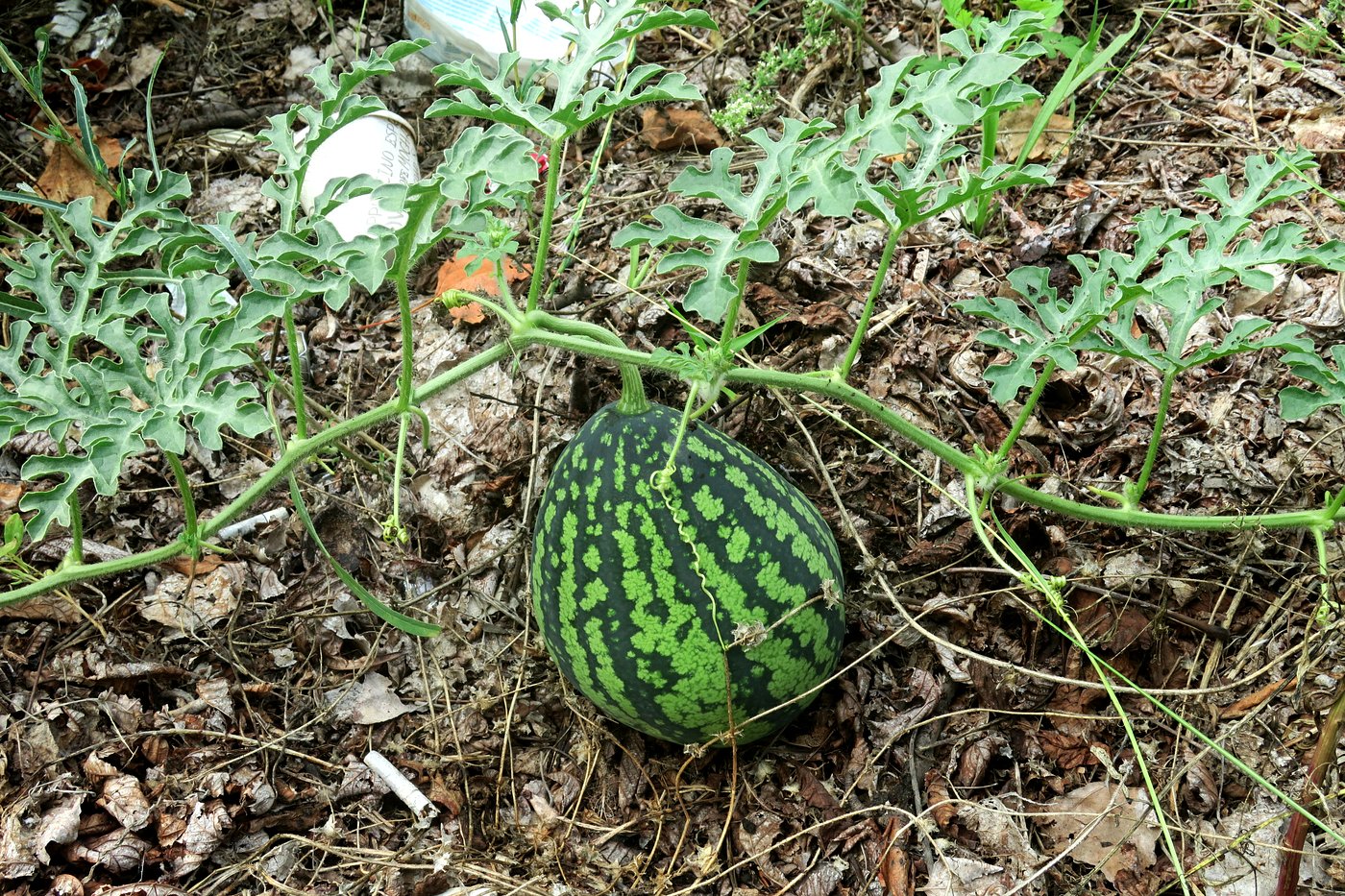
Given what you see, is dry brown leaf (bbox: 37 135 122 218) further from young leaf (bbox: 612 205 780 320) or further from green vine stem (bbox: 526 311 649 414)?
young leaf (bbox: 612 205 780 320)

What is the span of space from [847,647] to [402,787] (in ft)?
3.55

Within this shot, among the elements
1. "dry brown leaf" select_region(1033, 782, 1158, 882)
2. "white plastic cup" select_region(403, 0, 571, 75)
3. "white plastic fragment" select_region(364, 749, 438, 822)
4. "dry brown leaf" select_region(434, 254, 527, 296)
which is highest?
"white plastic cup" select_region(403, 0, 571, 75)

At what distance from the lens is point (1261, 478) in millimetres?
2432

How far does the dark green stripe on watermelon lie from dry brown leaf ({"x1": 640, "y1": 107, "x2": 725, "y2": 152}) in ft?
4.84

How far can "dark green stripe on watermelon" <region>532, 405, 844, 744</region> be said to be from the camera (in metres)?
2.04

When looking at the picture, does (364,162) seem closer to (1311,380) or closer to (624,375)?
(624,375)

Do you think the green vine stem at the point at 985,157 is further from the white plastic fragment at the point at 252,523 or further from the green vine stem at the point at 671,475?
the white plastic fragment at the point at 252,523

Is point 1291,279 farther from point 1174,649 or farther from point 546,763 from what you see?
point 546,763

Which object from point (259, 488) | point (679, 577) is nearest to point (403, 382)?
point (259, 488)

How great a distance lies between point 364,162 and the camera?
10.4ft

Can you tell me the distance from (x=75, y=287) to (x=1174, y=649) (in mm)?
2378

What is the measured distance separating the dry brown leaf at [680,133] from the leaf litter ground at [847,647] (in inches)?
6.6

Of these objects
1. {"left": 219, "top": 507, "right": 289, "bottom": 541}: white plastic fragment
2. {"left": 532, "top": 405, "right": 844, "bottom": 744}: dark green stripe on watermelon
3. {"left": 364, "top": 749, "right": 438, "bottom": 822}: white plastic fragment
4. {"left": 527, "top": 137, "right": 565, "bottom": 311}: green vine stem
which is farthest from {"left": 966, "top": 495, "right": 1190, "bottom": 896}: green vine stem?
{"left": 219, "top": 507, "right": 289, "bottom": 541}: white plastic fragment

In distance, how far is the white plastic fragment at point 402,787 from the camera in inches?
94.0
